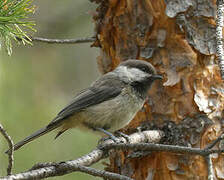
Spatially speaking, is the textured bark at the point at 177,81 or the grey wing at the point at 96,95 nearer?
the textured bark at the point at 177,81

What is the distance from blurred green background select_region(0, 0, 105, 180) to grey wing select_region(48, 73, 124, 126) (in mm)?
438

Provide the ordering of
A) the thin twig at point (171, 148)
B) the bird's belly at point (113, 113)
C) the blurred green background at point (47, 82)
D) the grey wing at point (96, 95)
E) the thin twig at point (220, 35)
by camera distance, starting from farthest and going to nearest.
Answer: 1. the blurred green background at point (47, 82)
2. the grey wing at point (96, 95)
3. the bird's belly at point (113, 113)
4. the thin twig at point (220, 35)
5. the thin twig at point (171, 148)

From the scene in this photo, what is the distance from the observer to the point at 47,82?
5320mm

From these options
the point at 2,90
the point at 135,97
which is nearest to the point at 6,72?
the point at 2,90

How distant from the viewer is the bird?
2.99 meters

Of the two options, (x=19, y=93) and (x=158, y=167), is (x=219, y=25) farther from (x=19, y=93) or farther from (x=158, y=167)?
(x=19, y=93)

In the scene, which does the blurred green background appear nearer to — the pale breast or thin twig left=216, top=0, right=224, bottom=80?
the pale breast

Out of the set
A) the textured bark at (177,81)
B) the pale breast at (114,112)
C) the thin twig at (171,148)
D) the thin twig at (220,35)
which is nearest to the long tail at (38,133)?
the pale breast at (114,112)

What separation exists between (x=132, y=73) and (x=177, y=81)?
608 millimetres

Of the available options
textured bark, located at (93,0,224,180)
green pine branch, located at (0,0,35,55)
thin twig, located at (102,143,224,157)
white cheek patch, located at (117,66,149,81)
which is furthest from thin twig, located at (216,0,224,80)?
green pine branch, located at (0,0,35,55)

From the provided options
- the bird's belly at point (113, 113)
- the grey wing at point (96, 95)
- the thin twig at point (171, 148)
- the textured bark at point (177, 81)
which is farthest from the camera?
the grey wing at point (96, 95)

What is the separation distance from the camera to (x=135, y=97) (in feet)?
10.1

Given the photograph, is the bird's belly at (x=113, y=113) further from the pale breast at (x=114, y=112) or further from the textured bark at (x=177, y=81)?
the textured bark at (x=177, y=81)

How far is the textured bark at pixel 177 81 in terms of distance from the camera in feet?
8.56
